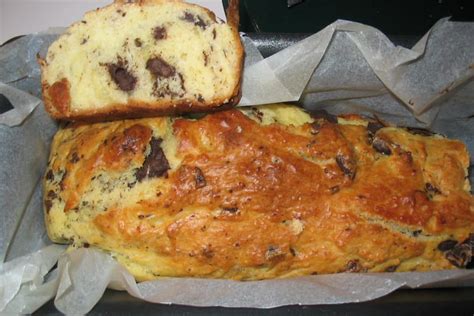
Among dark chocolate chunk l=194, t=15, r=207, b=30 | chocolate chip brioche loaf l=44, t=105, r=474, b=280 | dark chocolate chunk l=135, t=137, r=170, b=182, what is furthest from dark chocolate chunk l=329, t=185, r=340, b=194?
dark chocolate chunk l=194, t=15, r=207, b=30

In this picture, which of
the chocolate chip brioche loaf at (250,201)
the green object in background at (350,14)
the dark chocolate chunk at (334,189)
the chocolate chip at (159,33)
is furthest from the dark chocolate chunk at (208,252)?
the green object in background at (350,14)

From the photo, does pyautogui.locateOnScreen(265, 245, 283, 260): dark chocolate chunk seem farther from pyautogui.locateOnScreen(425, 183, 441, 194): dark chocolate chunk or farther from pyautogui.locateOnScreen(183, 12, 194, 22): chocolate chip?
pyautogui.locateOnScreen(183, 12, 194, 22): chocolate chip

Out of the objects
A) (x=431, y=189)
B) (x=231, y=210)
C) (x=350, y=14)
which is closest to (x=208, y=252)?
(x=231, y=210)

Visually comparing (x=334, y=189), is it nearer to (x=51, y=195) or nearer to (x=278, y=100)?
(x=278, y=100)

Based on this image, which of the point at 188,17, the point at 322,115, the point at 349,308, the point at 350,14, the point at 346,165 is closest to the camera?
the point at 349,308

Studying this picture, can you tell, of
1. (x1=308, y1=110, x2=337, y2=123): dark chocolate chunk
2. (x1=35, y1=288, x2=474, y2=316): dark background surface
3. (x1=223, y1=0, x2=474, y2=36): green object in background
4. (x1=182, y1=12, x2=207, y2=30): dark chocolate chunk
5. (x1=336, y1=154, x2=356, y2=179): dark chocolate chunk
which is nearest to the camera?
(x1=35, y1=288, x2=474, y2=316): dark background surface

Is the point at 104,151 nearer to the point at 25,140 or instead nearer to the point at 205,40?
the point at 25,140
